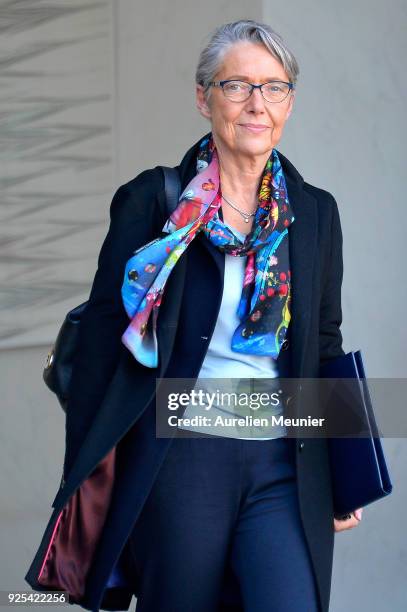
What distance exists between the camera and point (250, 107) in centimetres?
297

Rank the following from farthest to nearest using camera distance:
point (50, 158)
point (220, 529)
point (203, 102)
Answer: point (50, 158) → point (203, 102) → point (220, 529)

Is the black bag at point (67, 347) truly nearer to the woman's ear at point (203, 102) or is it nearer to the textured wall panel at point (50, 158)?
the woman's ear at point (203, 102)

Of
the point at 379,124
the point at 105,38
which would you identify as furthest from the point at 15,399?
the point at 379,124

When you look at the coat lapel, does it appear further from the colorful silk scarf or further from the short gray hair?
the short gray hair

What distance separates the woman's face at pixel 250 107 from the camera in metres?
2.97

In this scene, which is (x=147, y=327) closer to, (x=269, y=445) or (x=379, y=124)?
(x=269, y=445)

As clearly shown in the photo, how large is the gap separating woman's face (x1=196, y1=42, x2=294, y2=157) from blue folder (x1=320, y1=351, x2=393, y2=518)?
1.84ft

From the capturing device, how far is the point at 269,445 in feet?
9.41

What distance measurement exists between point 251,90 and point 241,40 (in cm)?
12

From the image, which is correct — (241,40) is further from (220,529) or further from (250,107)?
(220,529)

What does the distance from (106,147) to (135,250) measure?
7.56 ft

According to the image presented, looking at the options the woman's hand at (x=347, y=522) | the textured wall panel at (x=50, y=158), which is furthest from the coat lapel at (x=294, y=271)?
the textured wall panel at (x=50, y=158)

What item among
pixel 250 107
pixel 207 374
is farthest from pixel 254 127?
pixel 207 374

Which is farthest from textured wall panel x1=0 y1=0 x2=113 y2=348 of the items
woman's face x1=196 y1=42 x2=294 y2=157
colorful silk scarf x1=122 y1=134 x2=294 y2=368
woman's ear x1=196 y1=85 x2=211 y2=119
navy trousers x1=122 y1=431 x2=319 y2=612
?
navy trousers x1=122 y1=431 x2=319 y2=612
